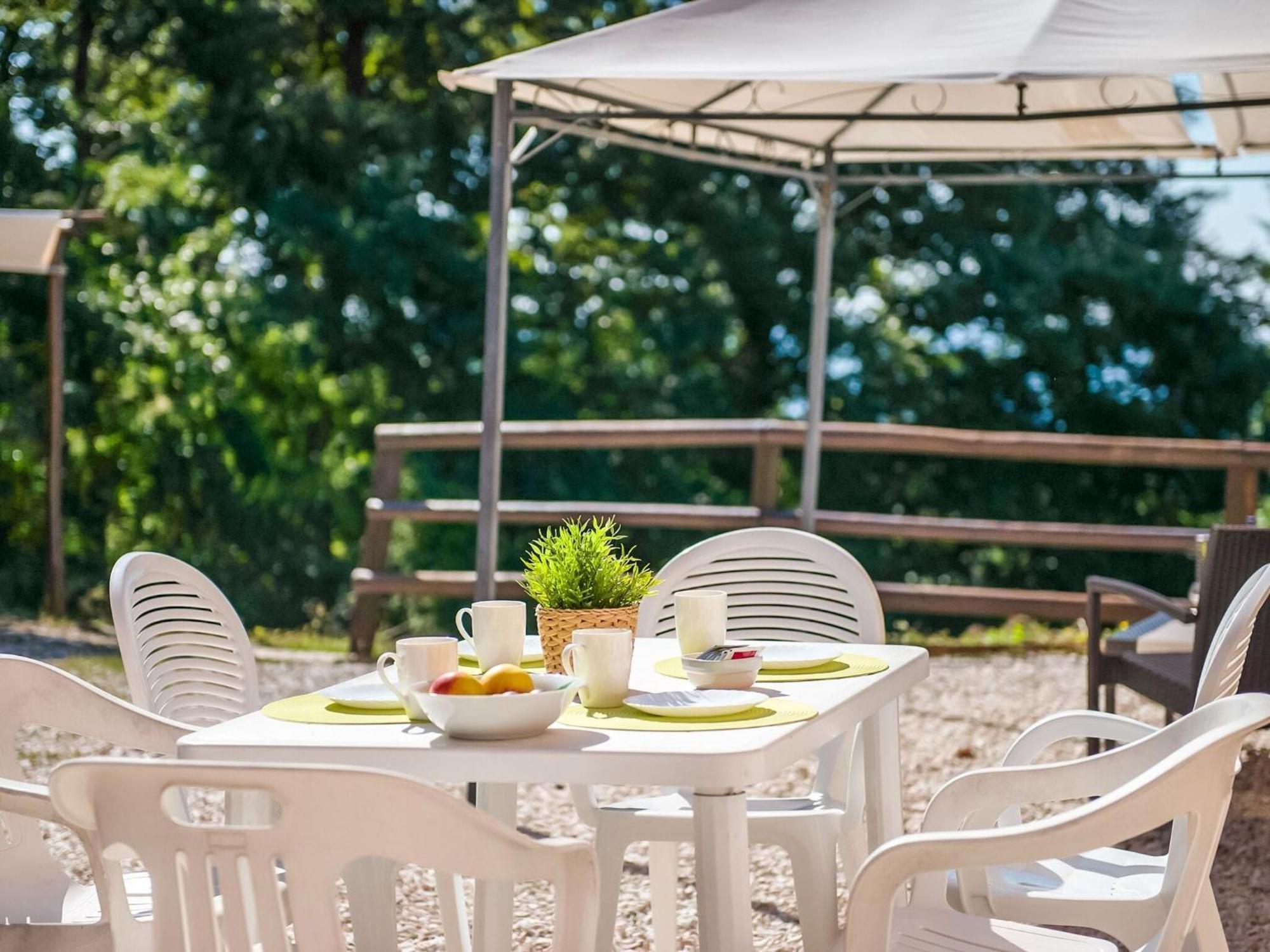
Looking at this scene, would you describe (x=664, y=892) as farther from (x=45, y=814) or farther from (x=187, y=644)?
(x=45, y=814)

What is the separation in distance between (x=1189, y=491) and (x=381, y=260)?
699cm

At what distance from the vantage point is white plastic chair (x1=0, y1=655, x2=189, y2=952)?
1.78 metres

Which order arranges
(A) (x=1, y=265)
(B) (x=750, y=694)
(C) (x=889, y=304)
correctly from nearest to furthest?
(B) (x=750, y=694), (A) (x=1, y=265), (C) (x=889, y=304)

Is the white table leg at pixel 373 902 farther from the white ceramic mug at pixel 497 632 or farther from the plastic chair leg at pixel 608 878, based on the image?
the plastic chair leg at pixel 608 878

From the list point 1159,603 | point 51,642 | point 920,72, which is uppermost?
point 920,72

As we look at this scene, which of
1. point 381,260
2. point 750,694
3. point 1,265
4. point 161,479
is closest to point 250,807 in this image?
point 750,694

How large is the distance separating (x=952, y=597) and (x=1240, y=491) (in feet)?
4.16

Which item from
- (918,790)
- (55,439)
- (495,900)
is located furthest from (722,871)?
(55,439)

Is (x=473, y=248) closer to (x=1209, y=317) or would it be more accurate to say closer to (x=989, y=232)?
(x=989, y=232)

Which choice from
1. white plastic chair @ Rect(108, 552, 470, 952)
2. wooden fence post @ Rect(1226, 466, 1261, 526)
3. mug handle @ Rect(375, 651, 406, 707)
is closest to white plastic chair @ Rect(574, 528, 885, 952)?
white plastic chair @ Rect(108, 552, 470, 952)

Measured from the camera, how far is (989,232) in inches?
517

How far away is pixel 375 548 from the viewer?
7.21 metres

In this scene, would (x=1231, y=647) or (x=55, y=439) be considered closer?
(x=1231, y=647)

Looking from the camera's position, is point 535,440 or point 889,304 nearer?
point 535,440
